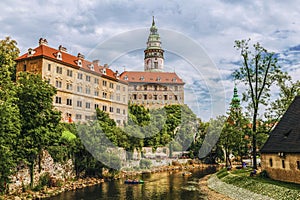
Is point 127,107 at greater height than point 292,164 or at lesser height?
greater

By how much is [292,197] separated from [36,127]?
23.3 m

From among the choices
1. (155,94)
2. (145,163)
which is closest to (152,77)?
(155,94)

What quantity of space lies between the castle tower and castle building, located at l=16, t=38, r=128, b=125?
38.7 meters

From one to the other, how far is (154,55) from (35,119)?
7516cm

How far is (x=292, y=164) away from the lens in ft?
75.2

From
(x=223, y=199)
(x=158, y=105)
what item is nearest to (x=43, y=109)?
(x=223, y=199)

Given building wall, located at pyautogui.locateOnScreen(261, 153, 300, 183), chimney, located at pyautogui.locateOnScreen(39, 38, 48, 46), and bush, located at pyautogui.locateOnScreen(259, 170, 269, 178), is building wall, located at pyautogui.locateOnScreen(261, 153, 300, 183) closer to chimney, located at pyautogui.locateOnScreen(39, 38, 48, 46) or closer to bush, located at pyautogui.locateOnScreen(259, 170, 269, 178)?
bush, located at pyautogui.locateOnScreen(259, 170, 269, 178)

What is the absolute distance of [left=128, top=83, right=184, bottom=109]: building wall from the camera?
76125 mm

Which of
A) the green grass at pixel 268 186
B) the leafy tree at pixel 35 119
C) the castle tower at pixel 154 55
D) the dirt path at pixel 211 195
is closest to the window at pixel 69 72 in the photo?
the leafy tree at pixel 35 119

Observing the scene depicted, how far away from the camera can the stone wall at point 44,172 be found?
86.3 feet

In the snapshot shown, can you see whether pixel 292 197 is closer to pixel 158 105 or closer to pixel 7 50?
pixel 7 50

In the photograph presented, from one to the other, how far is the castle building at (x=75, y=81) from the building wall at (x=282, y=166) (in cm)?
3256

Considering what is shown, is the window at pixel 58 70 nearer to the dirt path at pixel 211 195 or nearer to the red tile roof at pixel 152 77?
the dirt path at pixel 211 195

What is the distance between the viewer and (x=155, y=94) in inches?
3095
